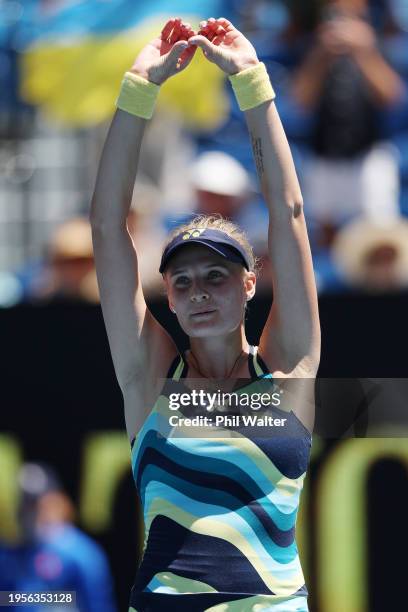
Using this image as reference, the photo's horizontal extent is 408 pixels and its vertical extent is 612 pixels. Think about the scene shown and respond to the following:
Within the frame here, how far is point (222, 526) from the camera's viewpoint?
2875 mm

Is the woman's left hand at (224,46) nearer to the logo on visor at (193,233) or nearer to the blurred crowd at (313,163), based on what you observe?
the logo on visor at (193,233)

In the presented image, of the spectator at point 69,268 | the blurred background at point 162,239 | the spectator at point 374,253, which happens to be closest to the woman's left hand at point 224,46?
the blurred background at point 162,239

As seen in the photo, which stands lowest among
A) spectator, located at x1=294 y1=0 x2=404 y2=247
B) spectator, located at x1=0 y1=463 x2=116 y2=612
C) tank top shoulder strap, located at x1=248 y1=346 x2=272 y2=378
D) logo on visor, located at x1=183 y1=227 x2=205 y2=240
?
spectator, located at x1=0 y1=463 x2=116 y2=612

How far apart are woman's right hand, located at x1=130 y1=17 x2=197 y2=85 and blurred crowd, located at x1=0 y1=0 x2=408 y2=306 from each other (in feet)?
8.57

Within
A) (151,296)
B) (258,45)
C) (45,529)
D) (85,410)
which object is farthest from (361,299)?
(258,45)

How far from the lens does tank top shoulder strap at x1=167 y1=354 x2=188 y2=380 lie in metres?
3.09

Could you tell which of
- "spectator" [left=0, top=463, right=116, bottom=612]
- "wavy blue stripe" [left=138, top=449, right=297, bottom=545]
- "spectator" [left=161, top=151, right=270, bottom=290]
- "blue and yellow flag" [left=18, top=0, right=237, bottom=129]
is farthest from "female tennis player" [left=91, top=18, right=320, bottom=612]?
"blue and yellow flag" [left=18, top=0, right=237, bottom=129]

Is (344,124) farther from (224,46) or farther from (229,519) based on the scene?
(229,519)

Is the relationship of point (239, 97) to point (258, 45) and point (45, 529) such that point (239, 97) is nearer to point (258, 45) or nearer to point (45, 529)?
point (45, 529)

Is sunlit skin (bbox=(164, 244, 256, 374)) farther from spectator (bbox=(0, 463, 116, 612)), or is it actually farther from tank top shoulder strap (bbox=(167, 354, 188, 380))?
spectator (bbox=(0, 463, 116, 612))

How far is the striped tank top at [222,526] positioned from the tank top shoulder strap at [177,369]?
21cm

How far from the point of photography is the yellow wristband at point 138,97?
3.12 meters

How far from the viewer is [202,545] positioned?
288 centimetres

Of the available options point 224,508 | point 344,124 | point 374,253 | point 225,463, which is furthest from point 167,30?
point 344,124
